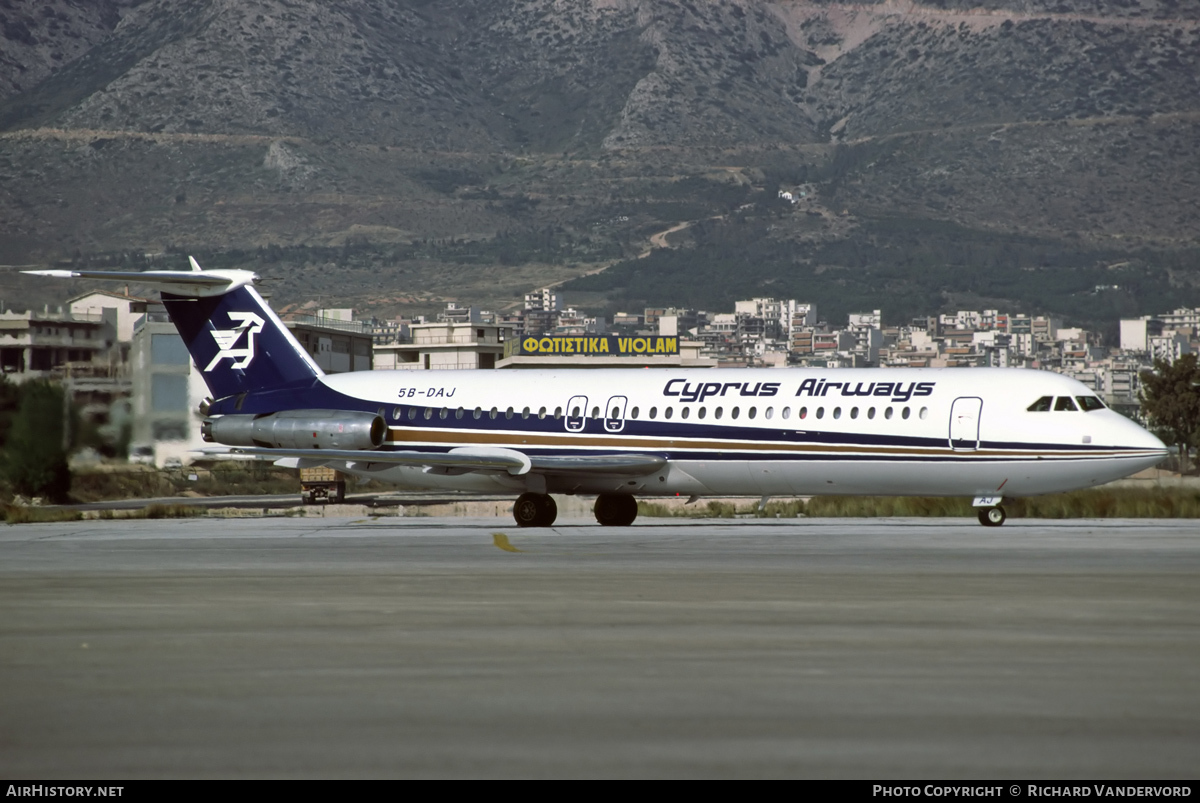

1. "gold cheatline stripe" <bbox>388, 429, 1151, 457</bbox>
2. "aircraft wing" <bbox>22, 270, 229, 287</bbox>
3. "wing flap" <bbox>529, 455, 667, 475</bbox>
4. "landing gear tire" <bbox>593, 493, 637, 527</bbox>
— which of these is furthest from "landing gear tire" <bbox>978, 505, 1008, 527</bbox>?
"aircraft wing" <bbox>22, 270, 229, 287</bbox>

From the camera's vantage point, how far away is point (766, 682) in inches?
473

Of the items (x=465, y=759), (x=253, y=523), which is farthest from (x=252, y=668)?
(x=253, y=523)

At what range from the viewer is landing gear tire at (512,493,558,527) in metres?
38.4

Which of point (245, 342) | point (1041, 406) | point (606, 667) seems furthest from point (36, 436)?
point (606, 667)

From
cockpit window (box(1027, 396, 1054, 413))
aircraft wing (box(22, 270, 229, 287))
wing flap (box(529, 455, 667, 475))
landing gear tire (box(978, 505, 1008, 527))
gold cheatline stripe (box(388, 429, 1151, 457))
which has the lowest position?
landing gear tire (box(978, 505, 1008, 527))

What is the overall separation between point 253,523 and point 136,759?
1236 inches

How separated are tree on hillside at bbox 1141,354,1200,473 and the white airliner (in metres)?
91.2

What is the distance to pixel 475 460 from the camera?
37.3 meters

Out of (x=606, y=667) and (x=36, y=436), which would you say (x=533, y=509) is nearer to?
(x=36, y=436)

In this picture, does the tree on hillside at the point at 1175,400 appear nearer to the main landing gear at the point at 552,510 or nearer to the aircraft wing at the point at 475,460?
the main landing gear at the point at 552,510

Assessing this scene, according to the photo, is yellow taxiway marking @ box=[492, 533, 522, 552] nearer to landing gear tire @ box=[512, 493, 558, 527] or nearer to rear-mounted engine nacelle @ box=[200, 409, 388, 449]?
landing gear tire @ box=[512, 493, 558, 527]

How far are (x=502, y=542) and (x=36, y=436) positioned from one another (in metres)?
17.1

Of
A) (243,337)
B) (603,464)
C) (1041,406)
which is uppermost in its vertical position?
(243,337)
